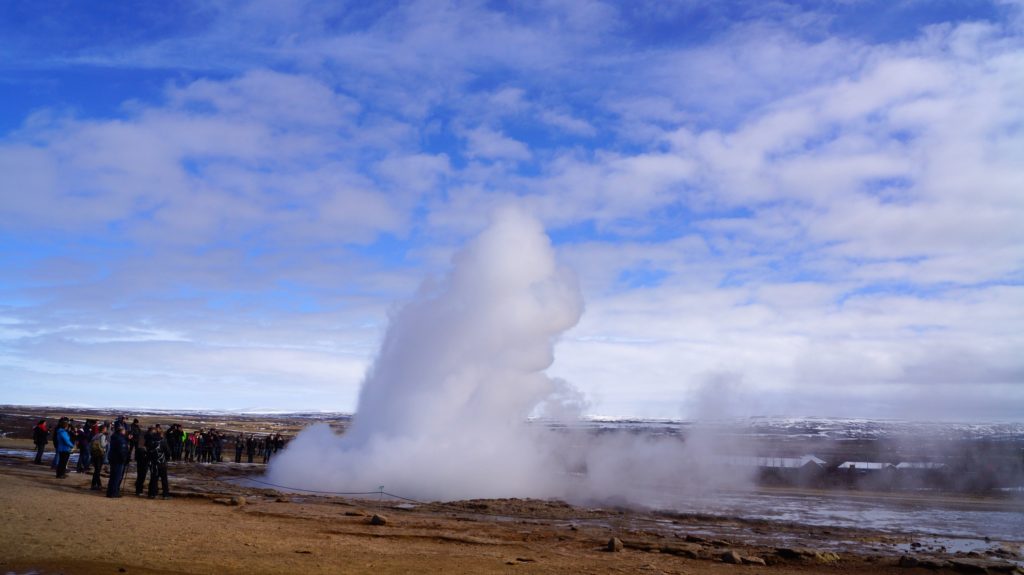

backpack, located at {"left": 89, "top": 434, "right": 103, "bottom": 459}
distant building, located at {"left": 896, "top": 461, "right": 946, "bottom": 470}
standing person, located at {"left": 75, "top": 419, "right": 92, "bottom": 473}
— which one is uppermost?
backpack, located at {"left": 89, "top": 434, "right": 103, "bottom": 459}

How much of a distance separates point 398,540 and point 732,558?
7.46 metres

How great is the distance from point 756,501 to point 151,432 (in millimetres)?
22944

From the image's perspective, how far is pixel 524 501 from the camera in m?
25.6

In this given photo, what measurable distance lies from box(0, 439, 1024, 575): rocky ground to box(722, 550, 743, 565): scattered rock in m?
0.03

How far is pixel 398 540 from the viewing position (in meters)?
16.6

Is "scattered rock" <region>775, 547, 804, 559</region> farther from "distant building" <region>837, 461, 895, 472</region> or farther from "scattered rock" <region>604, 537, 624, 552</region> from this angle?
"distant building" <region>837, 461, 895, 472</region>

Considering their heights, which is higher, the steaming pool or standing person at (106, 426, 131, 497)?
standing person at (106, 426, 131, 497)

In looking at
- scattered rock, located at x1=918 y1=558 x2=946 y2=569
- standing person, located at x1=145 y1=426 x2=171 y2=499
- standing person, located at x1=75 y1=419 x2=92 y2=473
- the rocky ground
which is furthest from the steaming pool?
standing person, located at x1=75 y1=419 x2=92 y2=473

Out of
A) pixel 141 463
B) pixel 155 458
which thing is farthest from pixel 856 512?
pixel 141 463

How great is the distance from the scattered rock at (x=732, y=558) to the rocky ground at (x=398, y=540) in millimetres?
28

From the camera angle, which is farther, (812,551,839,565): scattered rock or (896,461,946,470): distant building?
(896,461,946,470): distant building

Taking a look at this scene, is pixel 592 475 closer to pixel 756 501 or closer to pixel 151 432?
pixel 756 501

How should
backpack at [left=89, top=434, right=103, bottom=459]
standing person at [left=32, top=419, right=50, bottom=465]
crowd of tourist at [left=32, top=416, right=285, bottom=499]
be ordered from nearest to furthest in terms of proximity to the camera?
1. crowd of tourist at [left=32, top=416, right=285, bottom=499]
2. backpack at [left=89, top=434, right=103, bottom=459]
3. standing person at [left=32, top=419, right=50, bottom=465]

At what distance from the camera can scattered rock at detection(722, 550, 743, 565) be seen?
1559 cm
